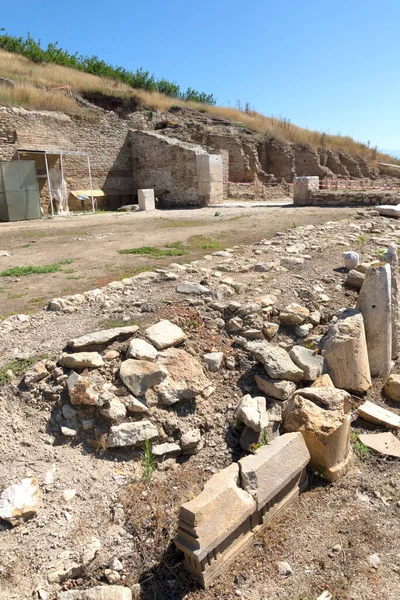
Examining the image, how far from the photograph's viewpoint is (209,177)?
17.9 meters

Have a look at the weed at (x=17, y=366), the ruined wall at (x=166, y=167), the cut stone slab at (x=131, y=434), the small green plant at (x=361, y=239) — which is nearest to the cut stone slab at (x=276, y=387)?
the cut stone slab at (x=131, y=434)

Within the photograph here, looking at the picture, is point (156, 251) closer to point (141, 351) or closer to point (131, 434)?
point (141, 351)

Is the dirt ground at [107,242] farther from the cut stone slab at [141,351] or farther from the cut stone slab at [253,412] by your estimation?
the cut stone slab at [253,412]

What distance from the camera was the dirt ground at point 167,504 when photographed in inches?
102

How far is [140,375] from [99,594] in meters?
1.56

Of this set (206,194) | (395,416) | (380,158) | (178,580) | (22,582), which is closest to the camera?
(22,582)

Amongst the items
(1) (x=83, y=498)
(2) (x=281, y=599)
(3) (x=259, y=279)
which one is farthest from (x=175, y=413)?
(3) (x=259, y=279)

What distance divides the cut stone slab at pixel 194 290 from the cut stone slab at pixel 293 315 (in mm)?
832

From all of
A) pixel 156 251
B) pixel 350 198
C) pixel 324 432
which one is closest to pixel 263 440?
pixel 324 432

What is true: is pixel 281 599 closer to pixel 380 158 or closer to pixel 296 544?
pixel 296 544

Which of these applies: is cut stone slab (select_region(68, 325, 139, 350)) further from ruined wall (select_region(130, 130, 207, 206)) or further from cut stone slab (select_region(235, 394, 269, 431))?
ruined wall (select_region(130, 130, 207, 206))

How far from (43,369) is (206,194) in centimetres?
1553

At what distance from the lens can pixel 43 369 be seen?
3547 millimetres

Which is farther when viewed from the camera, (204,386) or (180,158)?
(180,158)
